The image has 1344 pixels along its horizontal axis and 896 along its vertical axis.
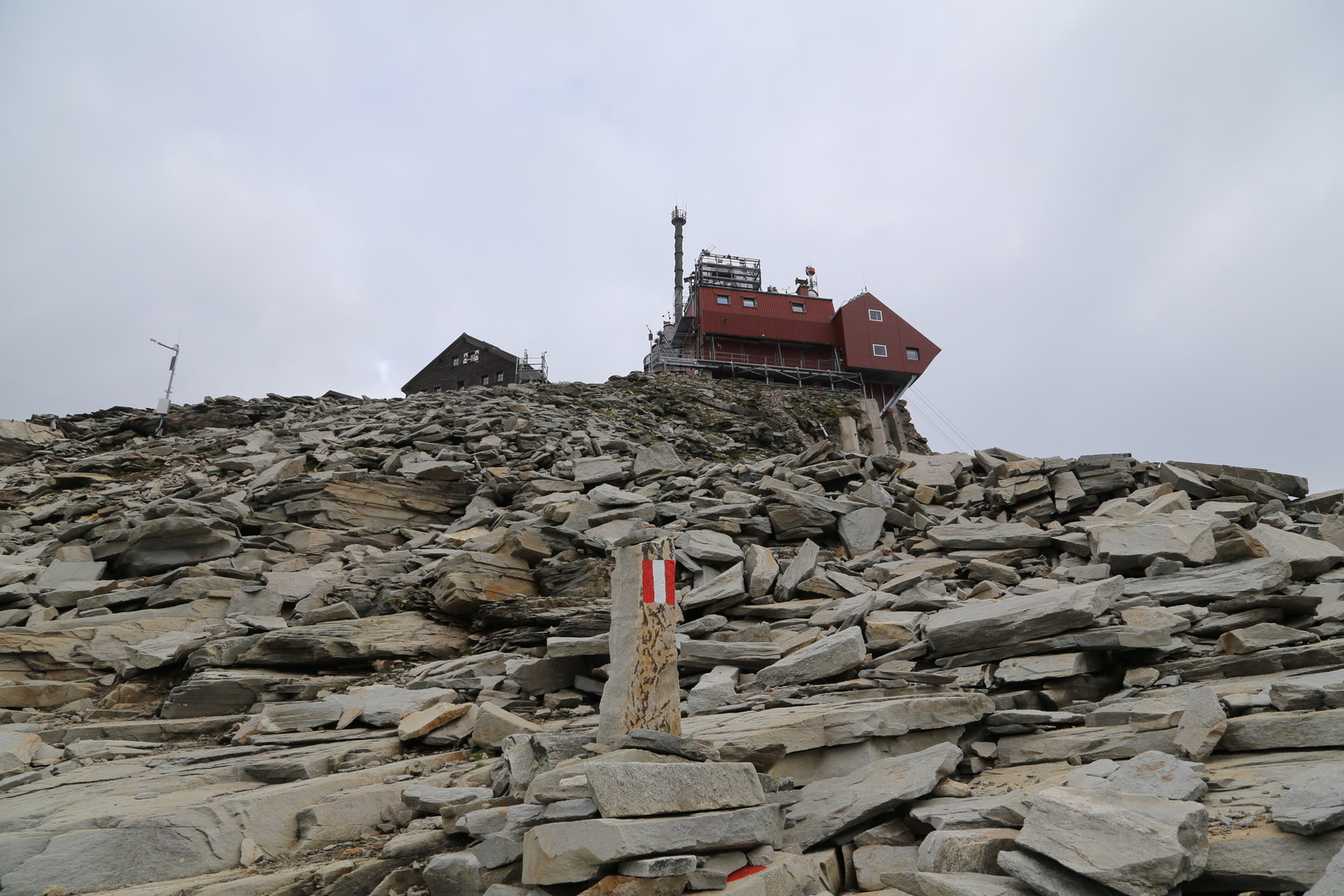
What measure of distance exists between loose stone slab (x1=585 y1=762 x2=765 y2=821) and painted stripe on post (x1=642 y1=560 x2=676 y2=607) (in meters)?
2.15

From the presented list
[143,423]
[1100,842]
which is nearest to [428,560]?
[1100,842]

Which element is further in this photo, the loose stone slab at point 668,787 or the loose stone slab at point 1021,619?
the loose stone slab at point 1021,619

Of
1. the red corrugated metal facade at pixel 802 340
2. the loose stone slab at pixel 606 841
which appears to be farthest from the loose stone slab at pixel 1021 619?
the red corrugated metal facade at pixel 802 340

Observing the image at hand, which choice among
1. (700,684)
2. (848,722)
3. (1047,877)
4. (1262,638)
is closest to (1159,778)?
(1047,877)

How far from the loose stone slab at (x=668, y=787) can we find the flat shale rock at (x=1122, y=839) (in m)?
1.74

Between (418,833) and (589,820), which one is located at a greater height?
(589,820)

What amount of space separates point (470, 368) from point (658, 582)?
55.6 meters

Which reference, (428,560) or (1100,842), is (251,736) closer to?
(428,560)

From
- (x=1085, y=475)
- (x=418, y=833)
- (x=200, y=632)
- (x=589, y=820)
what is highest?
(x=1085, y=475)

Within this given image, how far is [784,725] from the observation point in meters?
6.61

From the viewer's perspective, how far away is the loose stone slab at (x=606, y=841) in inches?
175

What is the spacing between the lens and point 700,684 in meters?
8.88

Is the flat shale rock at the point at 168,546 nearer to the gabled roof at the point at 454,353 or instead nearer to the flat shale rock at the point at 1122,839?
the flat shale rock at the point at 1122,839

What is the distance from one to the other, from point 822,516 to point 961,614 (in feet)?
19.3
